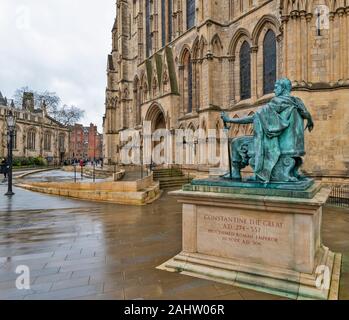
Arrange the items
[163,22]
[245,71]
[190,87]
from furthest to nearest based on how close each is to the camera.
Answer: [163,22] → [190,87] → [245,71]

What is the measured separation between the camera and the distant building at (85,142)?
9975cm

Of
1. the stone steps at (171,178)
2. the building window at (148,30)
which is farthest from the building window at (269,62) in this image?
the building window at (148,30)

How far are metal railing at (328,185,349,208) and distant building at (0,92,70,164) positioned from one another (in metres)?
55.2

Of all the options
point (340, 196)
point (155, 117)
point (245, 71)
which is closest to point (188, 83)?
point (155, 117)

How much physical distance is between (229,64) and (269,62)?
3102 millimetres

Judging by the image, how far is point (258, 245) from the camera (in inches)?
154

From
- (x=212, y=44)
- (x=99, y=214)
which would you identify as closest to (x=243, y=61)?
(x=212, y=44)

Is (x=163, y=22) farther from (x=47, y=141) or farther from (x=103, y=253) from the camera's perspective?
(x=47, y=141)

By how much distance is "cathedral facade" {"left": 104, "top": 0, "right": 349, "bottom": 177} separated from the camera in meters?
12.4

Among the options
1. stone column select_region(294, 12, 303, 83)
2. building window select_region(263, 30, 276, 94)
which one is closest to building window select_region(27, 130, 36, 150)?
building window select_region(263, 30, 276, 94)

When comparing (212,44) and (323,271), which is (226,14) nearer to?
(212,44)

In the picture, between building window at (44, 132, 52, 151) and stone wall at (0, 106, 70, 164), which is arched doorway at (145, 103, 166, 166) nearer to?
stone wall at (0, 106, 70, 164)

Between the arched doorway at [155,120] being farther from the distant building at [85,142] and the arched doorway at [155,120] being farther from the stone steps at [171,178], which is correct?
the distant building at [85,142]
